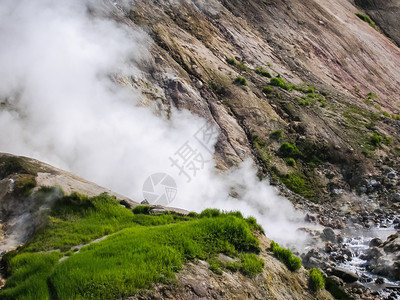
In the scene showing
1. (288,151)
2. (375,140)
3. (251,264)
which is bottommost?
(288,151)

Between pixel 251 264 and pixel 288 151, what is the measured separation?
1231 centimetres

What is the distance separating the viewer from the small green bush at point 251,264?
22.5 ft

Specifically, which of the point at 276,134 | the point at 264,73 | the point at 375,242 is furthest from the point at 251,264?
the point at 264,73

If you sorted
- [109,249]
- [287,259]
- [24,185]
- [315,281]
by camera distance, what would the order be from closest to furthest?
[109,249], [315,281], [287,259], [24,185]

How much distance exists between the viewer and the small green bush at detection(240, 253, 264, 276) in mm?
6852

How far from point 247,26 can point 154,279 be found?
24553 millimetres

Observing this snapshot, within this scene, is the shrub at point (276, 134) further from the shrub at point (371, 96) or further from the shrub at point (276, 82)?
the shrub at point (371, 96)

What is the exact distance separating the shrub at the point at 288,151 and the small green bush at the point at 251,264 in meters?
11.8

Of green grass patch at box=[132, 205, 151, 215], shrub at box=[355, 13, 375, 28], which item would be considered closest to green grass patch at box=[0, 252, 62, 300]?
green grass patch at box=[132, 205, 151, 215]

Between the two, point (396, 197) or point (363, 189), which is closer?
point (396, 197)

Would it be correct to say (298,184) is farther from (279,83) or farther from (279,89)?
(279,83)

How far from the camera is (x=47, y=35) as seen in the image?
17.0 metres

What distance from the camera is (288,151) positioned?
18.6 m

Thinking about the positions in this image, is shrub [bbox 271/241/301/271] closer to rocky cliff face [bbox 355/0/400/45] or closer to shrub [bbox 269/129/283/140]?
shrub [bbox 269/129/283/140]
